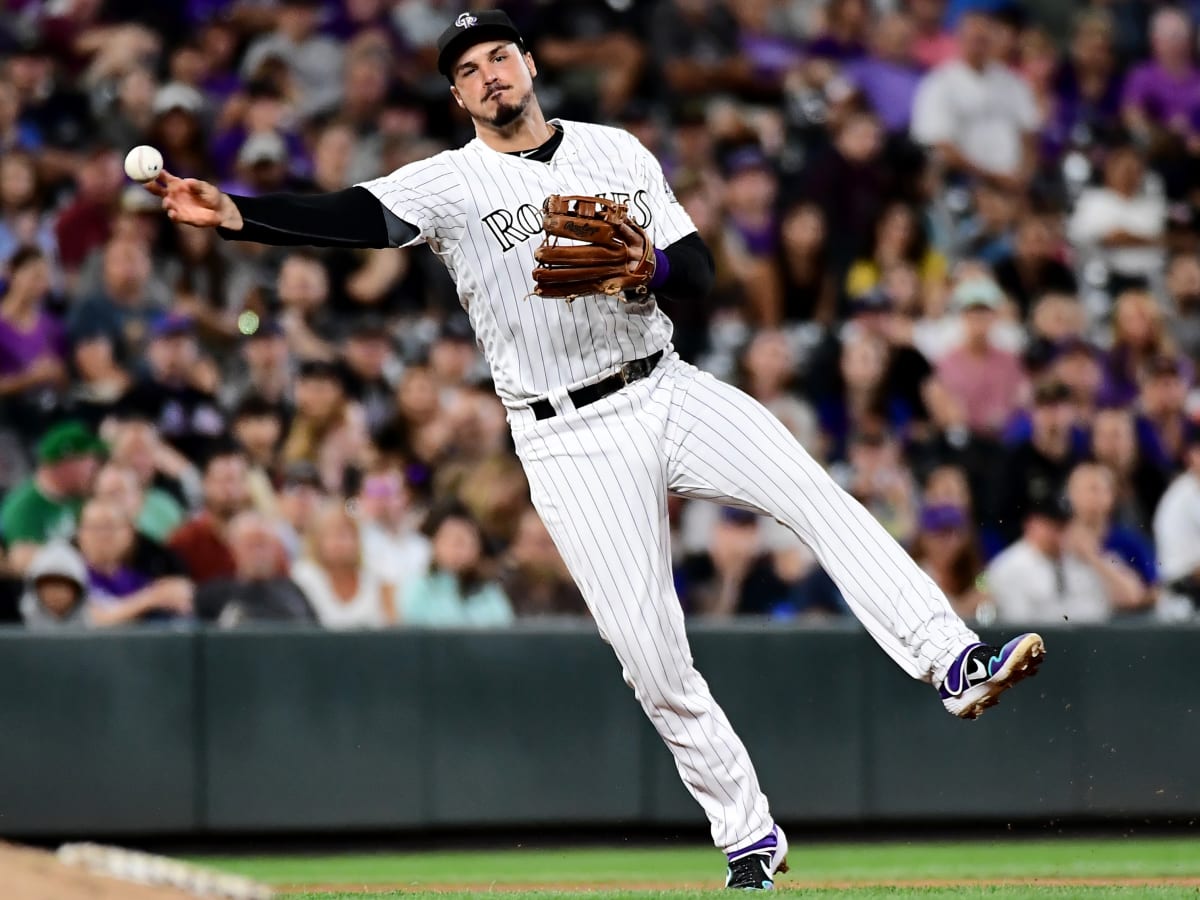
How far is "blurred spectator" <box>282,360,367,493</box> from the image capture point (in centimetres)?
791

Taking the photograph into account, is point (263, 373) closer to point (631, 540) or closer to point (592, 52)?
point (592, 52)

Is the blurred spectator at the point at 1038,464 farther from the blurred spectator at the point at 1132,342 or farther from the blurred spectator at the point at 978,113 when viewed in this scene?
the blurred spectator at the point at 978,113

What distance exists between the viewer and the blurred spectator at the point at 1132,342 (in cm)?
898

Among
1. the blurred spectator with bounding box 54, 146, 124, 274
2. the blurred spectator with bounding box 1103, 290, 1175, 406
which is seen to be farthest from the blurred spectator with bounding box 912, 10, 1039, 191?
the blurred spectator with bounding box 54, 146, 124, 274

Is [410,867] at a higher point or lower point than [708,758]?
lower

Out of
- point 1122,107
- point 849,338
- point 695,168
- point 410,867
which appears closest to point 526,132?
point 410,867

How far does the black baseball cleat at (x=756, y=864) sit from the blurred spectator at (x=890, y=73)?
19.7ft

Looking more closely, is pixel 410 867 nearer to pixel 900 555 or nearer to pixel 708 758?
pixel 708 758

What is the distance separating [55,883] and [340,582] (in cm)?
386

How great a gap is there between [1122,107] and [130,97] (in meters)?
5.31

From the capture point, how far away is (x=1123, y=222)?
32.3 ft

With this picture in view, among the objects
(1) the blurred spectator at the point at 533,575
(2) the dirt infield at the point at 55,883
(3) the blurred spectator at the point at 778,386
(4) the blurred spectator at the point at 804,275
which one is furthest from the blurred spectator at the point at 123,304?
(2) the dirt infield at the point at 55,883

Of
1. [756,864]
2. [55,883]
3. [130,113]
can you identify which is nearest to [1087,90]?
[130,113]

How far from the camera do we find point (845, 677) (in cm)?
731
